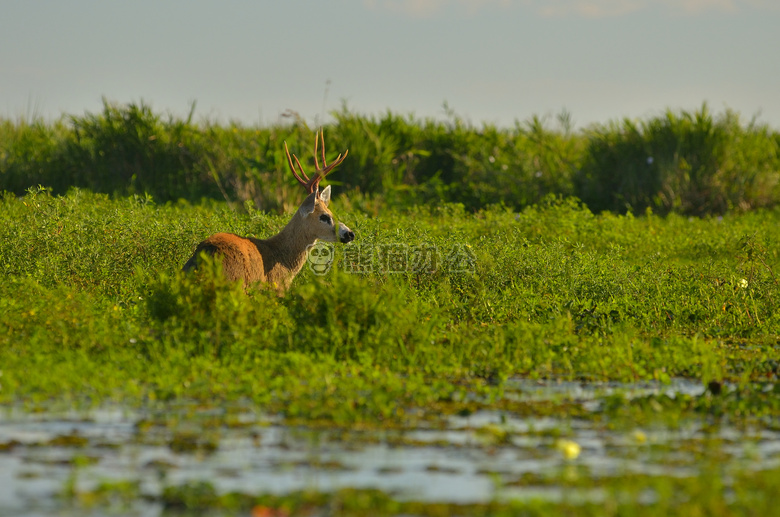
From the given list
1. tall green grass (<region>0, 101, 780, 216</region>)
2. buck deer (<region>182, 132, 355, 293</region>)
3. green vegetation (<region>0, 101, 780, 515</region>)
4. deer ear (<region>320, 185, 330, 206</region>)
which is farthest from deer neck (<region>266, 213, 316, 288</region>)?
tall green grass (<region>0, 101, 780, 216</region>)

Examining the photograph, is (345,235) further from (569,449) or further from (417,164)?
(417,164)

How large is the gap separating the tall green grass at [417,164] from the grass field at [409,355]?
20.4 ft

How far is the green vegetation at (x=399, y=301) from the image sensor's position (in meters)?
5.81

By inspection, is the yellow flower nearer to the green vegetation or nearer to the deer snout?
the green vegetation

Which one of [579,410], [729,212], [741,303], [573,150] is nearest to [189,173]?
[573,150]

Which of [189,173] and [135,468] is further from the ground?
[189,173]

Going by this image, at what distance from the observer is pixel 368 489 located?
175 inches

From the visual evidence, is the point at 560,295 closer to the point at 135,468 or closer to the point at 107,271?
the point at 107,271

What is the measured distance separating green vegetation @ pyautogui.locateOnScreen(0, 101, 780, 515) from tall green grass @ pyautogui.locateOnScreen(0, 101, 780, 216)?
5 cm

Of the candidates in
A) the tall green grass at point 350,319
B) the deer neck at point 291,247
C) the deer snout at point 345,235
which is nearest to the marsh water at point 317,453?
the tall green grass at point 350,319

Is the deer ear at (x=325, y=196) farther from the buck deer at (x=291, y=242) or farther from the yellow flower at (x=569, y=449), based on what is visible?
the yellow flower at (x=569, y=449)

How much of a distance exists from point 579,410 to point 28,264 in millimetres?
6603

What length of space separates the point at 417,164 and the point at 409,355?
13.1 metres

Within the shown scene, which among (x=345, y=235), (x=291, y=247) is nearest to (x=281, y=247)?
(x=291, y=247)
